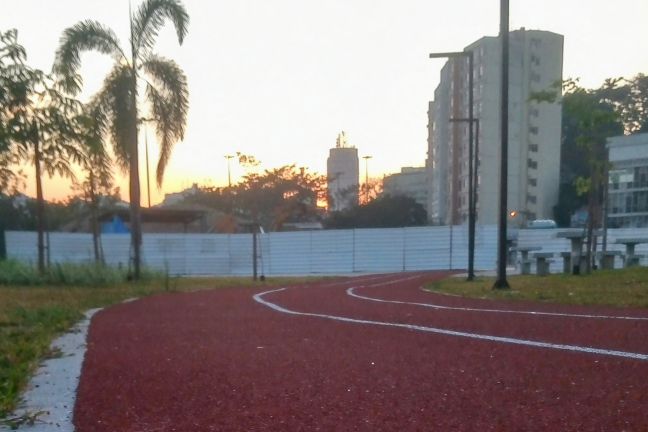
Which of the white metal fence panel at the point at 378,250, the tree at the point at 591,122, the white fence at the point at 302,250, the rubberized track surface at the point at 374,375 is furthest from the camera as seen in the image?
the white metal fence panel at the point at 378,250

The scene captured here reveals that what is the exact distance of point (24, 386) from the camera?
16.6 ft

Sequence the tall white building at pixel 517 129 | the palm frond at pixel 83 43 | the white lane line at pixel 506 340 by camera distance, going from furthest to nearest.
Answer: the tall white building at pixel 517 129 → the palm frond at pixel 83 43 → the white lane line at pixel 506 340

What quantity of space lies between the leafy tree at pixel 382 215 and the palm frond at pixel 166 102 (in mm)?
33591

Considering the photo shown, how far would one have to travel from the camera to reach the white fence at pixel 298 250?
113 ft

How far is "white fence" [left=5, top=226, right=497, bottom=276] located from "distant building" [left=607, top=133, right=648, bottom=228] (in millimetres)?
9975

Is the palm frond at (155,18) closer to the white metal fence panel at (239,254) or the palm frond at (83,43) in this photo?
the palm frond at (83,43)

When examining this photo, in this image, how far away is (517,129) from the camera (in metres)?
51.6

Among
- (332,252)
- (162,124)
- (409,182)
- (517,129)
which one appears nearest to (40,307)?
(162,124)

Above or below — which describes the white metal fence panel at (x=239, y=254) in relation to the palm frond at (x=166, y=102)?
below

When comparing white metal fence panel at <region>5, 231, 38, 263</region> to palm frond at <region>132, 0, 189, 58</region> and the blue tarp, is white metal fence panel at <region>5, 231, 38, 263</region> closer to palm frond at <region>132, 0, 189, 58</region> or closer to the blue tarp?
the blue tarp

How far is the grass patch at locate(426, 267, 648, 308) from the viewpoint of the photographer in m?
11.1

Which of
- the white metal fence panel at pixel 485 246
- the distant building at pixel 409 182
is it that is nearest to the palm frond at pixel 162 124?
the white metal fence panel at pixel 485 246

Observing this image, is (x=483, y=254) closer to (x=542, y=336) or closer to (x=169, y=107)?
(x=169, y=107)

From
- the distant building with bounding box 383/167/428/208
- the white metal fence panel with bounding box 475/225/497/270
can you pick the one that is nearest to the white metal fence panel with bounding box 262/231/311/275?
the white metal fence panel with bounding box 475/225/497/270
